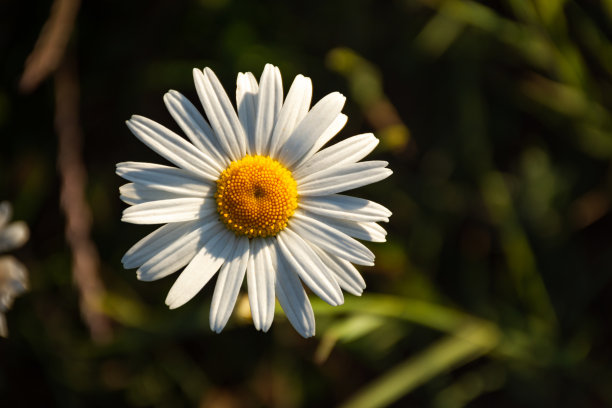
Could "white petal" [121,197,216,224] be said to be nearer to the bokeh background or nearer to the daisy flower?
the daisy flower

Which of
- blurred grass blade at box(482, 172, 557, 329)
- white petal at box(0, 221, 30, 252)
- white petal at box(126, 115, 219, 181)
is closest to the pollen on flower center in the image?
white petal at box(126, 115, 219, 181)

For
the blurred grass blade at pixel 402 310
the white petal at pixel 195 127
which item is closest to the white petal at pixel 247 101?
the white petal at pixel 195 127

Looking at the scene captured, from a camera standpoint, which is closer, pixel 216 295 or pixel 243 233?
pixel 216 295

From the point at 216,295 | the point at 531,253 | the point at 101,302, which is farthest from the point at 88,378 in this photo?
the point at 531,253

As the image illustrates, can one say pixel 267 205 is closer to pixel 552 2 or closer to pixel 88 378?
→ pixel 552 2

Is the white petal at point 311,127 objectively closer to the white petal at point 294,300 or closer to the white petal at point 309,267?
the white petal at point 309,267

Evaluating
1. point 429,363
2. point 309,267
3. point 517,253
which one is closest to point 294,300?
point 309,267
